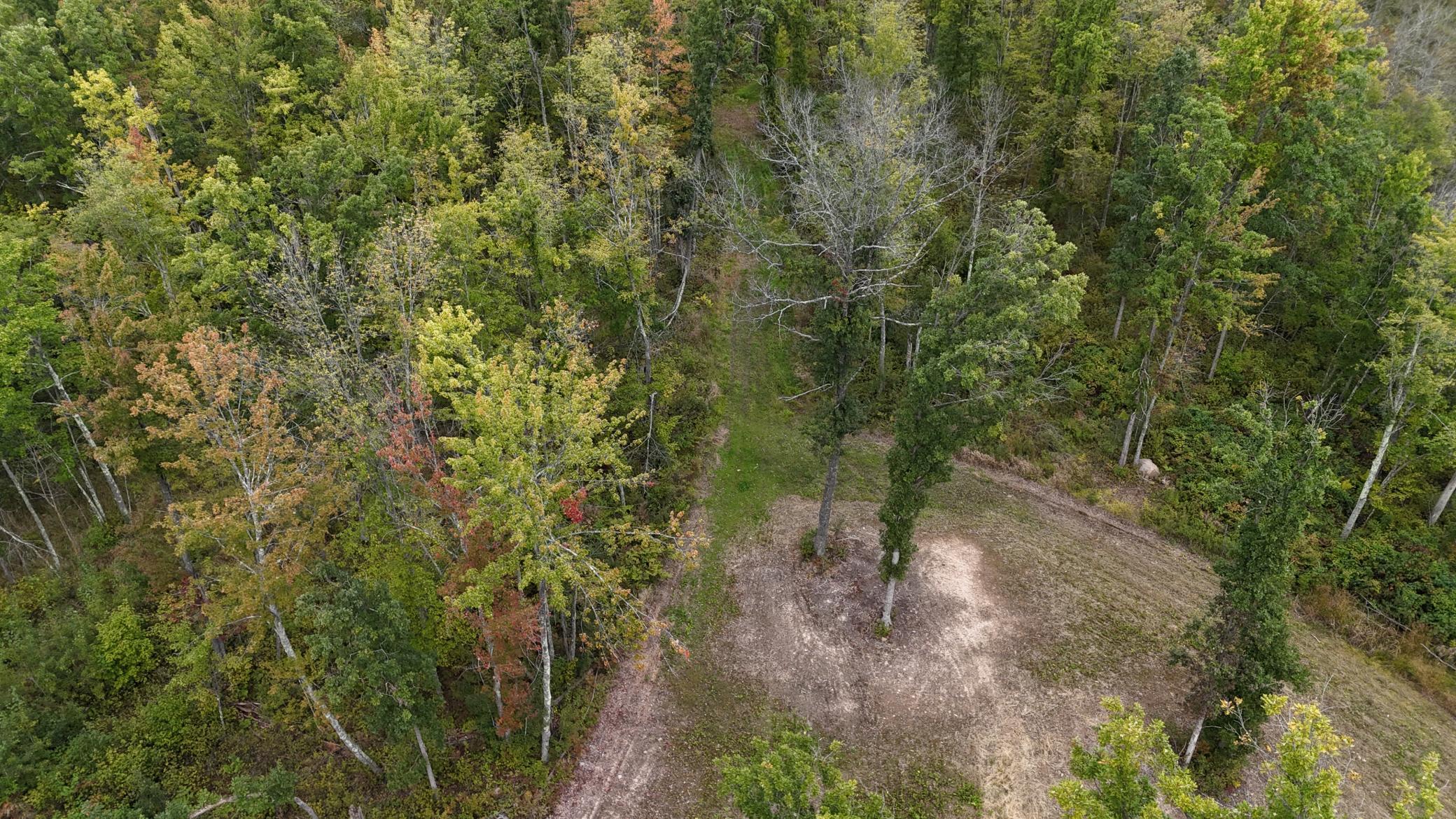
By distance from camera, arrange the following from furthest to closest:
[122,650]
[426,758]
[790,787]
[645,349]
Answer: [645,349], [122,650], [426,758], [790,787]

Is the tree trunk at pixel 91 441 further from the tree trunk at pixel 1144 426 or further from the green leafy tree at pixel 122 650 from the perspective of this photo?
the tree trunk at pixel 1144 426

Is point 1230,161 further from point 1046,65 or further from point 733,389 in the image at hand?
point 733,389

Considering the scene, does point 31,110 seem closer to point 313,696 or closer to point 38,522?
point 38,522

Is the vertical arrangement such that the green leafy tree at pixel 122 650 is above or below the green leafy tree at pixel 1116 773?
below

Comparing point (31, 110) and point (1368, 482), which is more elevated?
point (31, 110)

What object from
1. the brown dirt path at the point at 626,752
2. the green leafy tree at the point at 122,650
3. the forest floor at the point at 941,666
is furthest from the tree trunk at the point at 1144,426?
the green leafy tree at the point at 122,650

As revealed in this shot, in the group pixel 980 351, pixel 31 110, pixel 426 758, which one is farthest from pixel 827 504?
pixel 31 110

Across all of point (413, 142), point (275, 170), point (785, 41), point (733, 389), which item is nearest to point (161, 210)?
point (275, 170)

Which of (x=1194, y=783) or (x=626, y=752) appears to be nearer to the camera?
(x=1194, y=783)
